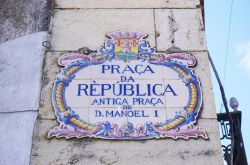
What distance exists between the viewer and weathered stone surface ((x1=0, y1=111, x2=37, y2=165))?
454 centimetres

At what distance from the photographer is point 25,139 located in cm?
468

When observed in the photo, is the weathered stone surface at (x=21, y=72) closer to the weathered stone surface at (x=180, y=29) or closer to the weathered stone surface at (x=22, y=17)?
the weathered stone surface at (x=22, y=17)

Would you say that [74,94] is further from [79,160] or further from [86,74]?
[79,160]

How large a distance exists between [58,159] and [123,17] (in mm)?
2194

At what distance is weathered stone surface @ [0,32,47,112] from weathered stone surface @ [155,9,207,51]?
60.2 inches

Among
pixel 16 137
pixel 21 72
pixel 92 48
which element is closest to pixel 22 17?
pixel 21 72

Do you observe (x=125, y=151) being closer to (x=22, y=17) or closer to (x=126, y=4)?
(x=126, y=4)

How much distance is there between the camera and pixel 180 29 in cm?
563

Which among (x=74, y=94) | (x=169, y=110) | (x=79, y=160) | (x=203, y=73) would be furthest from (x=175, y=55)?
(x=79, y=160)

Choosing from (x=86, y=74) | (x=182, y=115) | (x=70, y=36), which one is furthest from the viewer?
(x=70, y=36)

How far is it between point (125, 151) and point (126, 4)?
225cm

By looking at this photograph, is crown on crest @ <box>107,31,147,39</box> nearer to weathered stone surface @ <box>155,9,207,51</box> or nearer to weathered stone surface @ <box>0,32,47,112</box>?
weathered stone surface @ <box>155,9,207,51</box>

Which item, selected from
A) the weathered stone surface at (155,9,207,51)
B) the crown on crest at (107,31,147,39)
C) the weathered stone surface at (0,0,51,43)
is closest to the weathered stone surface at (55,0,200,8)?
the weathered stone surface at (155,9,207,51)

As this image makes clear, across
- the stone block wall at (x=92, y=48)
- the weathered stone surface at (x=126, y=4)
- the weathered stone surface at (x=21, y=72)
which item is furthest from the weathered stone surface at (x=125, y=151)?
the weathered stone surface at (x=126, y=4)
